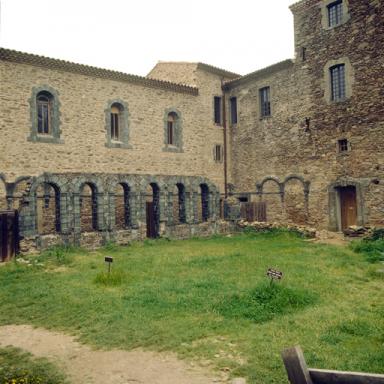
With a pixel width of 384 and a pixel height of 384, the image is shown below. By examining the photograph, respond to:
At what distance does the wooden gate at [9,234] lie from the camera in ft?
44.9

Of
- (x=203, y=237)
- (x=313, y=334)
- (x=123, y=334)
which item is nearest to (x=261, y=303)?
(x=313, y=334)

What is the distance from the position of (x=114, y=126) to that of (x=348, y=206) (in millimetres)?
12327

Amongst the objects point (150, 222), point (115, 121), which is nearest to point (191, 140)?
point (115, 121)

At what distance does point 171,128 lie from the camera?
2206cm

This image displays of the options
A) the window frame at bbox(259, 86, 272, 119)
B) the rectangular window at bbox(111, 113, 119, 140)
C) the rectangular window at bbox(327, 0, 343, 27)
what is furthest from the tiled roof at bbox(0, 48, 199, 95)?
the rectangular window at bbox(327, 0, 343, 27)

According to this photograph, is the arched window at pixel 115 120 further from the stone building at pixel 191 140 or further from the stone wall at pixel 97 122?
the stone wall at pixel 97 122

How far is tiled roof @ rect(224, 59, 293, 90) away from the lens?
20.4m

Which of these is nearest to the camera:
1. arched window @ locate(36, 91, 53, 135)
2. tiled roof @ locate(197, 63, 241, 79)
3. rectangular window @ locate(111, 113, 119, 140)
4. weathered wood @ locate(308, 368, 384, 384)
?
weathered wood @ locate(308, 368, 384, 384)

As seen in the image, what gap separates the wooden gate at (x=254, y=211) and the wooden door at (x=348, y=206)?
4388mm

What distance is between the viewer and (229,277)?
10031mm

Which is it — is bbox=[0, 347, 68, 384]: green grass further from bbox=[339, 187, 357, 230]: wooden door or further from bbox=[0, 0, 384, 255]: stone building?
bbox=[339, 187, 357, 230]: wooden door

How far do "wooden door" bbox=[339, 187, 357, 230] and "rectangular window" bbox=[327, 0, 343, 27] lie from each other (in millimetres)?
8063

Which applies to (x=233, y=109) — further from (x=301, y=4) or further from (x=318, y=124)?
(x=301, y=4)

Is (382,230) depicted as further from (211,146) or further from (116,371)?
(116,371)
